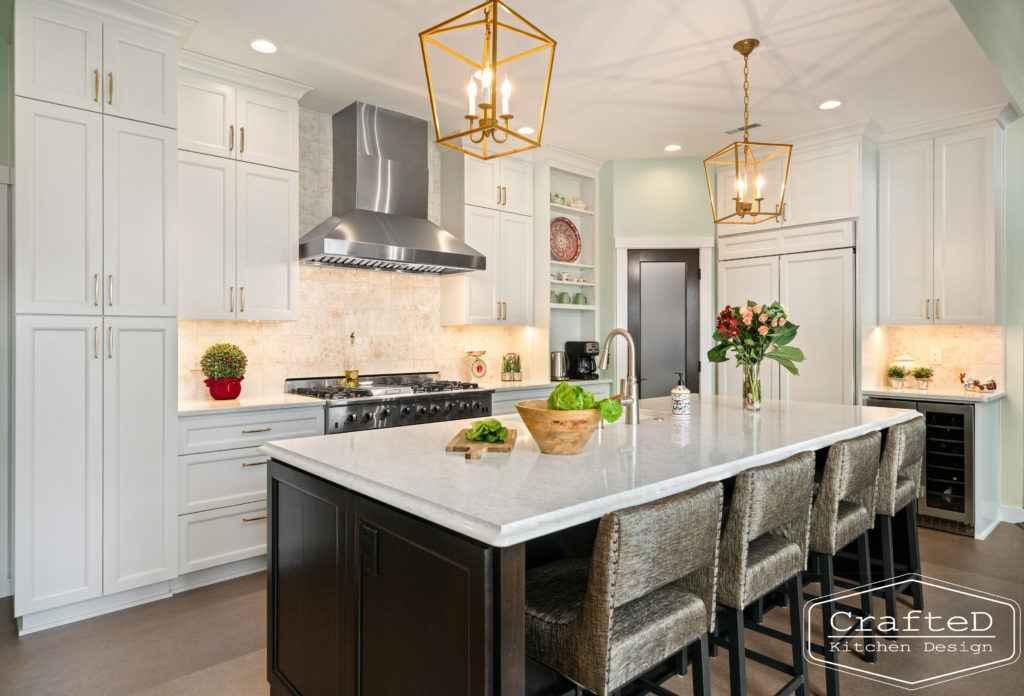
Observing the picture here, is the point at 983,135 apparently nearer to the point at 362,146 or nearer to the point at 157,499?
the point at 362,146

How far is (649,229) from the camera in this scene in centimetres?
546

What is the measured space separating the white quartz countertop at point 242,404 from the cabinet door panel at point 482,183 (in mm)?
2053

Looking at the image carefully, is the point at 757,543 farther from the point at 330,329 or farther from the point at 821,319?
the point at 821,319

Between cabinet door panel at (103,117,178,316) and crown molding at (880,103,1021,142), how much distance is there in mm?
4966

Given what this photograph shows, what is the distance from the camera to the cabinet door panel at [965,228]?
4.24 metres

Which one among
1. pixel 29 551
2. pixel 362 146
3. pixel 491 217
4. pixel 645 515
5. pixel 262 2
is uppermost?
pixel 262 2

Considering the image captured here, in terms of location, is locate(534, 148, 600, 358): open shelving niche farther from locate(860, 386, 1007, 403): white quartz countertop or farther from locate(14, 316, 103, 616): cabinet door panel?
locate(14, 316, 103, 616): cabinet door panel

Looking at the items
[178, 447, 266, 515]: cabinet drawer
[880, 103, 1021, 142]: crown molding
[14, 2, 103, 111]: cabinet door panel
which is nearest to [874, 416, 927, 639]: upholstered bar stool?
[880, 103, 1021, 142]: crown molding

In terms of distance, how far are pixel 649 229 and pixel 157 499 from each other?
4.29 m

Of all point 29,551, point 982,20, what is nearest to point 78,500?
point 29,551

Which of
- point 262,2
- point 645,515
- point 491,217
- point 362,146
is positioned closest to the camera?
point 645,515

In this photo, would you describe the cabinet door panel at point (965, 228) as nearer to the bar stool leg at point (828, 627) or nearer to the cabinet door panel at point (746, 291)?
the cabinet door panel at point (746, 291)

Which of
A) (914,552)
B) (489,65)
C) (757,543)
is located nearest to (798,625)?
(757,543)

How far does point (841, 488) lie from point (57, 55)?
3755 mm
